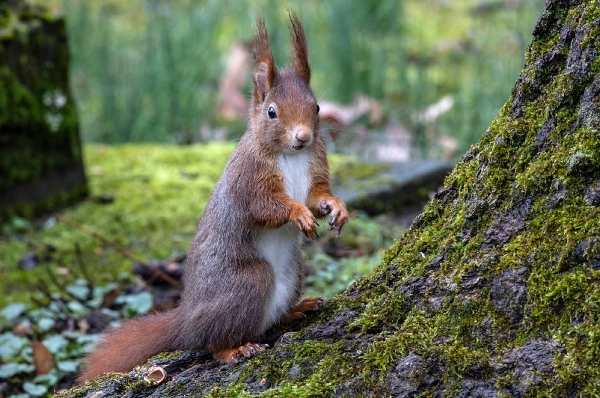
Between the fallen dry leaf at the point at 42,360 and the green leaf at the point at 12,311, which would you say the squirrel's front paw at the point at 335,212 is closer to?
the fallen dry leaf at the point at 42,360

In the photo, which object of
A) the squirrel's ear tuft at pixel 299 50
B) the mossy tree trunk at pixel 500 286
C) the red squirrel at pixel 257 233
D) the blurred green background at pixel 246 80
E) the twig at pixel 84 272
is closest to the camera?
the mossy tree trunk at pixel 500 286

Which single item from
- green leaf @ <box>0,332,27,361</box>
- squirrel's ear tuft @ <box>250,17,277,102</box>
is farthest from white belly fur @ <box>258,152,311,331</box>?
green leaf @ <box>0,332,27,361</box>

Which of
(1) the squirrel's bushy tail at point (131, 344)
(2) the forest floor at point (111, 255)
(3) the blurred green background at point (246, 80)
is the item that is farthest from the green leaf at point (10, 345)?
(3) the blurred green background at point (246, 80)

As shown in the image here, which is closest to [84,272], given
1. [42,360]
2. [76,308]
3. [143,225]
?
[76,308]

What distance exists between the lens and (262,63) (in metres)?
2.29

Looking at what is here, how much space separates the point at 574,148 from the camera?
157cm

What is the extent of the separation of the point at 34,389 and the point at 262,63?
1.44 m

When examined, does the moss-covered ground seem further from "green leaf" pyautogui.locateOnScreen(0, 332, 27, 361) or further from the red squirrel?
the red squirrel

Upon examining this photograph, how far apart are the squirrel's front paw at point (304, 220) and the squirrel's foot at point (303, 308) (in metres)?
0.21

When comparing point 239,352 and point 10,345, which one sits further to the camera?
point 10,345

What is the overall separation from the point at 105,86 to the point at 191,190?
1464mm

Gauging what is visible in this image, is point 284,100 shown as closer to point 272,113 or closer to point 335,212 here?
point 272,113

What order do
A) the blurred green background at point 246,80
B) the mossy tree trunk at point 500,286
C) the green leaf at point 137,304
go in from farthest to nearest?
the blurred green background at point 246,80
the green leaf at point 137,304
the mossy tree trunk at point 500,286

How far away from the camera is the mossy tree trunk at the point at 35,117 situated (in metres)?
4.25
